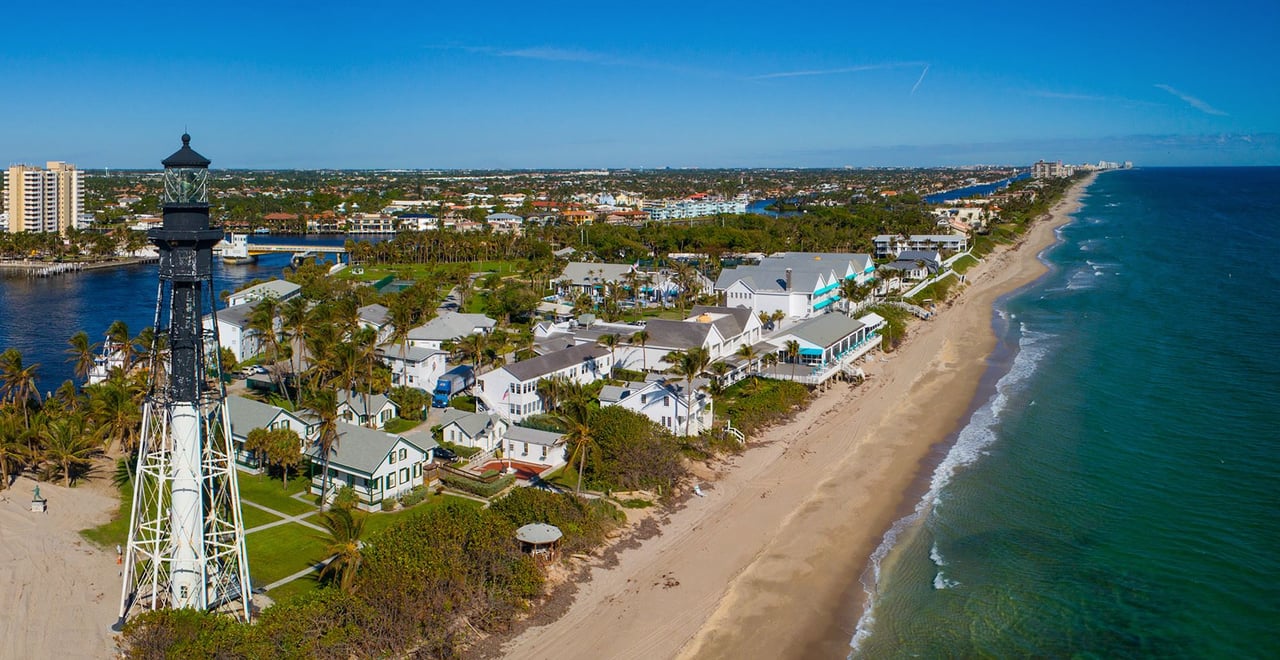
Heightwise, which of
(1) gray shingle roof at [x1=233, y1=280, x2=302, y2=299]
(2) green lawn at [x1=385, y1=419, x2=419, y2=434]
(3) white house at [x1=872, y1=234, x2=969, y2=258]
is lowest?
(2) green lawn at [x1=385, y1=419, x2=419, y2=434]

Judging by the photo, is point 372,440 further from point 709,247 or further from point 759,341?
point 709,247

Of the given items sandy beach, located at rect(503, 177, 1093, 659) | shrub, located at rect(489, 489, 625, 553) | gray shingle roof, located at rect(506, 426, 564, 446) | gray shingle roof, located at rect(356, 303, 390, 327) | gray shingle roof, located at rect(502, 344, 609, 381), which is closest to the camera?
sandy beach, located at rect(503, 177, 1093, 659)

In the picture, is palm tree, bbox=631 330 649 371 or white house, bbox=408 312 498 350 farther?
white house, bbox=408 312 498 350

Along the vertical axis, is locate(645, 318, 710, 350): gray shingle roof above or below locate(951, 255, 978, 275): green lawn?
below

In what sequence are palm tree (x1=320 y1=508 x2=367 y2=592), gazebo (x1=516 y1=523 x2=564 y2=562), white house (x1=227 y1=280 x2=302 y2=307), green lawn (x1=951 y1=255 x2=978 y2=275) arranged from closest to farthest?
palm tree (x1=320 y1=508 x2=367 y2=592), gazebo (x1=516 y1=523 x2=564 y2=562), white house (x1=227 y1=280 x2=302 y2=307), green lawn (x1=951 y1=255 x2=978 y2=275)

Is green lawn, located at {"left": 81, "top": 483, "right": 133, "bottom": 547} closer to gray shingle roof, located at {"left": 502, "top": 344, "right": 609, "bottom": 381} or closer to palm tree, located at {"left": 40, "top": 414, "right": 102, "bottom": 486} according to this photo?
palm tree, located at {"left": 40, "top": 414, "right": 102, "bottom": 486}

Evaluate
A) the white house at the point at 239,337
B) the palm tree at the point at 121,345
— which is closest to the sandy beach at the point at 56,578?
the palm tree at the point at 121,345

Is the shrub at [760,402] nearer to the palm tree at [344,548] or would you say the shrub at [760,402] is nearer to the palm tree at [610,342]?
the palm tree at [610,342]

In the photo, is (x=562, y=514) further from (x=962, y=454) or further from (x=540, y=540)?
(x=962, y=454)

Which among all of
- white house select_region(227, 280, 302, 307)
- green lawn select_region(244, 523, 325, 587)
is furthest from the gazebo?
white house select_region(227, 280, 302, 307)
